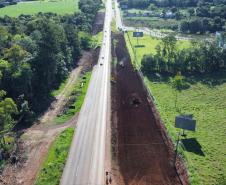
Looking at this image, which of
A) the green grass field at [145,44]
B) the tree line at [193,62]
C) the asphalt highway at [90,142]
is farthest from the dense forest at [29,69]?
the tree line at [193,62]

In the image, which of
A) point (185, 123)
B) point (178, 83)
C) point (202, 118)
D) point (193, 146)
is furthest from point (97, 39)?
point (193, 146)

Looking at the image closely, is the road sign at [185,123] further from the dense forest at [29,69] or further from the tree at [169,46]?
the tree at [169,46]

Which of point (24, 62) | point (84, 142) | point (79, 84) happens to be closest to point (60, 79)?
point (79, 84)

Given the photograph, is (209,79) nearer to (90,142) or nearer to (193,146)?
(193,146)

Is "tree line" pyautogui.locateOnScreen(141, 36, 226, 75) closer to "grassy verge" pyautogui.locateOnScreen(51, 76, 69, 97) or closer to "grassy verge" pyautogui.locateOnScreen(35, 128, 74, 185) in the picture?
"grassy verge" pyautogui.locateOnScreen(51, 76, 69, 97)

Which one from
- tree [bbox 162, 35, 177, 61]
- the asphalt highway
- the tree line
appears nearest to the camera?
the asphalt highway

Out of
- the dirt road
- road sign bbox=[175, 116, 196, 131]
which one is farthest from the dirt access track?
the dirt road
